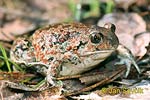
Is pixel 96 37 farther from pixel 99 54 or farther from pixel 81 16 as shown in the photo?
pixel 81 16

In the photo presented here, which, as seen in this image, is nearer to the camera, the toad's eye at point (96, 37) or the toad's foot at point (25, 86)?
the toad's foot at point (25, 86)

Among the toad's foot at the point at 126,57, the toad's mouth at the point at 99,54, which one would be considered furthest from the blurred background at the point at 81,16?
the toad's mouth at the point at 99,54

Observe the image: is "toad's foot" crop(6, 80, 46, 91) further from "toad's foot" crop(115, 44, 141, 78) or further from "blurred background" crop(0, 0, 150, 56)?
"blurred background" crop(0, 0, 150, 56)

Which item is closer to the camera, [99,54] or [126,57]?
[99,54]

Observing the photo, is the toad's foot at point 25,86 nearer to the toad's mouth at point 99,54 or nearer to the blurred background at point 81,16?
the toad's mouth at point 99,54

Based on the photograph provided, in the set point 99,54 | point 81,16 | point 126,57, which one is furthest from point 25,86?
point 81,16

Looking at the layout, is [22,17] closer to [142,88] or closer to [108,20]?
[108,20]

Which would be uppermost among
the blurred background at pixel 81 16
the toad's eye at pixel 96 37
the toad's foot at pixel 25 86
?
the blurred background at pixel 81 16

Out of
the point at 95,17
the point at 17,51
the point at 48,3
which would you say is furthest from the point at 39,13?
the point at 17,51
